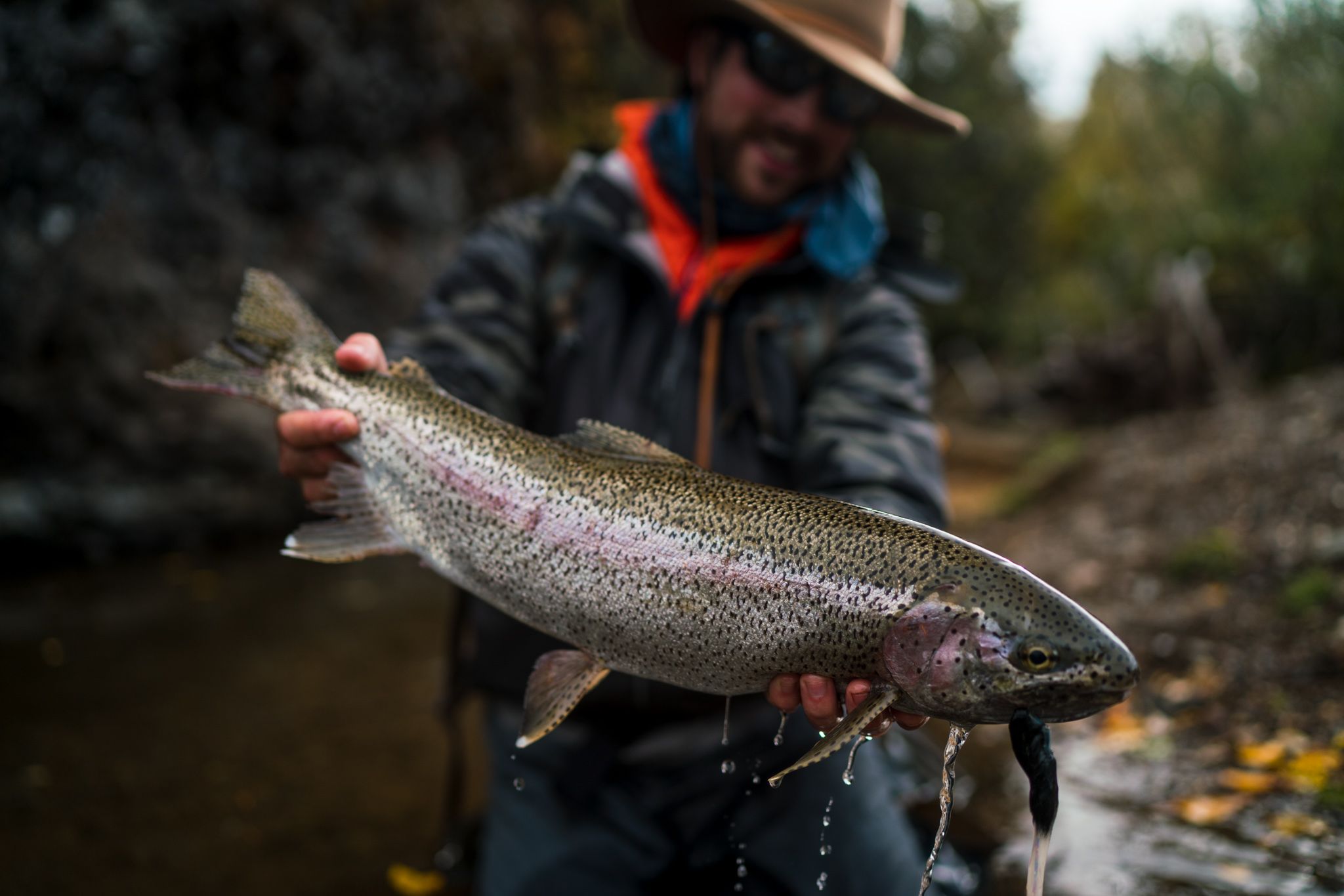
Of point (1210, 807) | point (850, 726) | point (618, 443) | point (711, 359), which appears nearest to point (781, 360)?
point (711, 359)

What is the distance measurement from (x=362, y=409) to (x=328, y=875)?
6.70 ft

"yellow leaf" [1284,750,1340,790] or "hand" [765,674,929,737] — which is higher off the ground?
"yellow leaf" [1284,750,1340,790]

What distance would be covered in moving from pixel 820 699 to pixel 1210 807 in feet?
7.75

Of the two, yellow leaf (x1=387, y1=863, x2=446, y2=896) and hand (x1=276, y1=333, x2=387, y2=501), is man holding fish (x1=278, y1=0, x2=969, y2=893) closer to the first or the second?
hand (x1=276, y1=333, x2=387, y2=501)

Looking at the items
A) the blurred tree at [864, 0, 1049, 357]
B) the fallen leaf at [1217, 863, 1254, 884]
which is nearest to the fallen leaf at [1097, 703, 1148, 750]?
the fallen leaf at [1217, 863, 1254, 884]

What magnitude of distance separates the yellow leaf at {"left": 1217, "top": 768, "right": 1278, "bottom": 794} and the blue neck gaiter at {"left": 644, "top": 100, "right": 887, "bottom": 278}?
2.40 m

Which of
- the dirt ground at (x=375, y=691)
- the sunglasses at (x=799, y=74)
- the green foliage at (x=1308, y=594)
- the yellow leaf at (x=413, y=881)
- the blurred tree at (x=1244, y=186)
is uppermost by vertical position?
the blurred tree at (x=1244, y=186)

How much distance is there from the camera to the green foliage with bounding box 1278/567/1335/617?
4.59 metres

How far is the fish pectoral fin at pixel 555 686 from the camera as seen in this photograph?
2.20m

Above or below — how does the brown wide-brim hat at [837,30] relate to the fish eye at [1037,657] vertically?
above

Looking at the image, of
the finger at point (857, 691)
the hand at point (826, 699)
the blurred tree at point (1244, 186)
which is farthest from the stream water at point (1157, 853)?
the blurred tree at point (1244, 186)

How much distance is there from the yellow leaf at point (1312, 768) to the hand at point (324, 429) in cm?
348

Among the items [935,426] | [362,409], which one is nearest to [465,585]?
[362,409]

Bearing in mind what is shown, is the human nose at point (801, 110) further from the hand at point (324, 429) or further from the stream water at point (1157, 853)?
the stream water at point (1157, 853)
